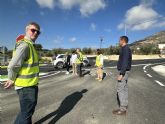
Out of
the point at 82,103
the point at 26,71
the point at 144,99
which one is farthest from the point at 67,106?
the point at 26,71

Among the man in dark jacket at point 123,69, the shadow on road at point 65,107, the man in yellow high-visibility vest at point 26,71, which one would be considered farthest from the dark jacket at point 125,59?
the man in yellow high-visibility vest at point 26,71

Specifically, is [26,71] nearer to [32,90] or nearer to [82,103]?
[32,90]

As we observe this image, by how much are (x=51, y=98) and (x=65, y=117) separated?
255cm

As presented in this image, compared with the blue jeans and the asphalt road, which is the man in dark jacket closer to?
the asphalt road

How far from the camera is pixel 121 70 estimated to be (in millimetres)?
6551

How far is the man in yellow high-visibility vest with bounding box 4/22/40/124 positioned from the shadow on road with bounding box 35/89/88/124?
1.50 m

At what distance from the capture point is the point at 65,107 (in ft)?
24.1

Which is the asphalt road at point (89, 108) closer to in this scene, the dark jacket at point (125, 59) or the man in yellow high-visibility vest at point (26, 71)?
the dark jacket at point (125, 59)

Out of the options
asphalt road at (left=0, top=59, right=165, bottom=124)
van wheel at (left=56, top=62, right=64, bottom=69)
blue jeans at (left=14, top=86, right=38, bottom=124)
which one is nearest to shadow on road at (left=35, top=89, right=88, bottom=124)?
asphalt road at (left=0, top=59, right=165, bottom=124)

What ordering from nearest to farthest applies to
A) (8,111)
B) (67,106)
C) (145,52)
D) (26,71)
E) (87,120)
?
(26,71) < (87,120) < (8,111) < (67,106) < (145,52)

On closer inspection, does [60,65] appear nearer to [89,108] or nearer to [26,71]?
[89,108]

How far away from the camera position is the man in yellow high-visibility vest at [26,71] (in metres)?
4.20

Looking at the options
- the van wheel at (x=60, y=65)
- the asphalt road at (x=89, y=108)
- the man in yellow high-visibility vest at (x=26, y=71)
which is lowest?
the asphalt road at (x=89, y=108)

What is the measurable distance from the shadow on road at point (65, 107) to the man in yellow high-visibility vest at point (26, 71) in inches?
58.9
